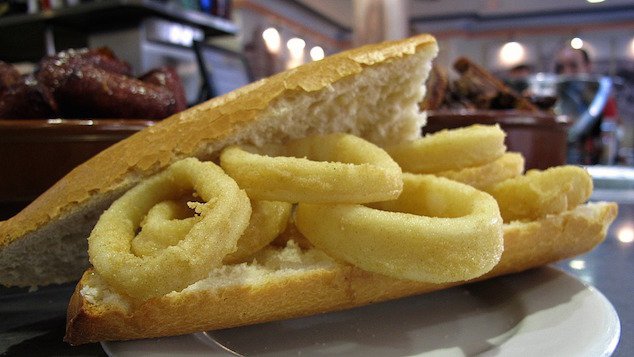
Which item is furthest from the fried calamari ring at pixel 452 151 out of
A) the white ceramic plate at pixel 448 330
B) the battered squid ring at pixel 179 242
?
the battered squid ring at pixel 179 242

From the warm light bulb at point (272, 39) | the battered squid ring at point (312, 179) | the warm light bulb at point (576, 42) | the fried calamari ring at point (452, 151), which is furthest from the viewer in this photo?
the warm light bulb at point (576, 42)

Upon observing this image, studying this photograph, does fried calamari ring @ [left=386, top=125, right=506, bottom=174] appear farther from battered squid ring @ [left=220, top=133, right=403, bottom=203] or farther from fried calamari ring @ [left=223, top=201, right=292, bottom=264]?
fried calamari ring @ [left=223, top=201, right=292, bottom=264]

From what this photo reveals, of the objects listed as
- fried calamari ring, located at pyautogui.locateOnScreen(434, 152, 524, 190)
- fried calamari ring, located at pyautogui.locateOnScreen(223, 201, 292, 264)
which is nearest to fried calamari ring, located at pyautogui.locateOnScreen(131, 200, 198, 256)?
fried calamari ring, located at pyautogui.locateOnScreen(223, 201, 292, 264)

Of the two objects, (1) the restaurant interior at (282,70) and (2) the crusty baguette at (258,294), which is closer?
(2) the crusty baguette at (258,294)

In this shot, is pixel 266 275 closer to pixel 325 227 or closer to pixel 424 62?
pixel 325 227

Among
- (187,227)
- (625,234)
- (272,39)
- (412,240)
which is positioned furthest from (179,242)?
(272,39)

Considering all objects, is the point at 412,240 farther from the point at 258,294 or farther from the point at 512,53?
the point at 512,53

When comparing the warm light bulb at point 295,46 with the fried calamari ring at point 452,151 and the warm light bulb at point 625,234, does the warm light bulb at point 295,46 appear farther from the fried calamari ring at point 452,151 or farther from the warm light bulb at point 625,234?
the fried calamari ring at point 452,151
